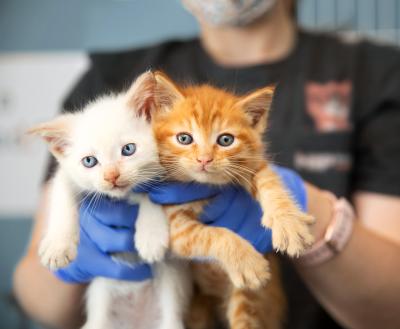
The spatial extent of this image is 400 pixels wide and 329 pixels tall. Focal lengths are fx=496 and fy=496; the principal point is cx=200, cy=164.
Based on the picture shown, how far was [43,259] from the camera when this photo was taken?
2.53ft

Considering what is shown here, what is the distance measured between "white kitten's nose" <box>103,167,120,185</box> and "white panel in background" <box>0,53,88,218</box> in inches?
67.5

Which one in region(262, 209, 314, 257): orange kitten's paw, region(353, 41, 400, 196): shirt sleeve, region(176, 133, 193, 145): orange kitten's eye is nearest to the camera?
region(262, 209, 314, 257): orange kitten's paw

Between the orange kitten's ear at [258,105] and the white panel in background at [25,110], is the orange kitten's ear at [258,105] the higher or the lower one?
the higher one

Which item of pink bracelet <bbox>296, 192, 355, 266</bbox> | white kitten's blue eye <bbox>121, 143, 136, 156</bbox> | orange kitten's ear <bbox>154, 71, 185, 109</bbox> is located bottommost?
pink bracelet <bbox>296, 192, 355, 266</bbox>

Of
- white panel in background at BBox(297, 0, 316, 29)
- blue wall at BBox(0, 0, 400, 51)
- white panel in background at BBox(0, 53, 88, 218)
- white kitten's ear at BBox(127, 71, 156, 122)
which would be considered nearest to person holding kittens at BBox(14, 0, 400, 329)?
white kitten's ear at BBox(127, 71, 156, 122)

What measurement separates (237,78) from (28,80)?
1.36 metres

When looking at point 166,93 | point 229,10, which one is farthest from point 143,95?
point 229,10

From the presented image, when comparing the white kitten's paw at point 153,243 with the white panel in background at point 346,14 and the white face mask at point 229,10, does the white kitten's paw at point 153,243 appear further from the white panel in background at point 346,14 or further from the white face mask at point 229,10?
the white panel in background at point 346,14

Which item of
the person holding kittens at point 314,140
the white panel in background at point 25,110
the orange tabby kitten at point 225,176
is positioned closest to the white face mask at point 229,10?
the person holding kittens at point 314,140

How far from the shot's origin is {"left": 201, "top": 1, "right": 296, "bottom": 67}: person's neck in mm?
1448

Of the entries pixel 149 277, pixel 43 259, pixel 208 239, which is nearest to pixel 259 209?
pixel 208 239

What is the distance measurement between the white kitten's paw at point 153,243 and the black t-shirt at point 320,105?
56 centimetres

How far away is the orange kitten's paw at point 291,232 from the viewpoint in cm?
70

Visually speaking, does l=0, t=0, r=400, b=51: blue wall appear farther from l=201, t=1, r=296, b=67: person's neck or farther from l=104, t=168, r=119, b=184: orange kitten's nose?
l=104, t=168, r=119, b=184: orange kitten's nose
